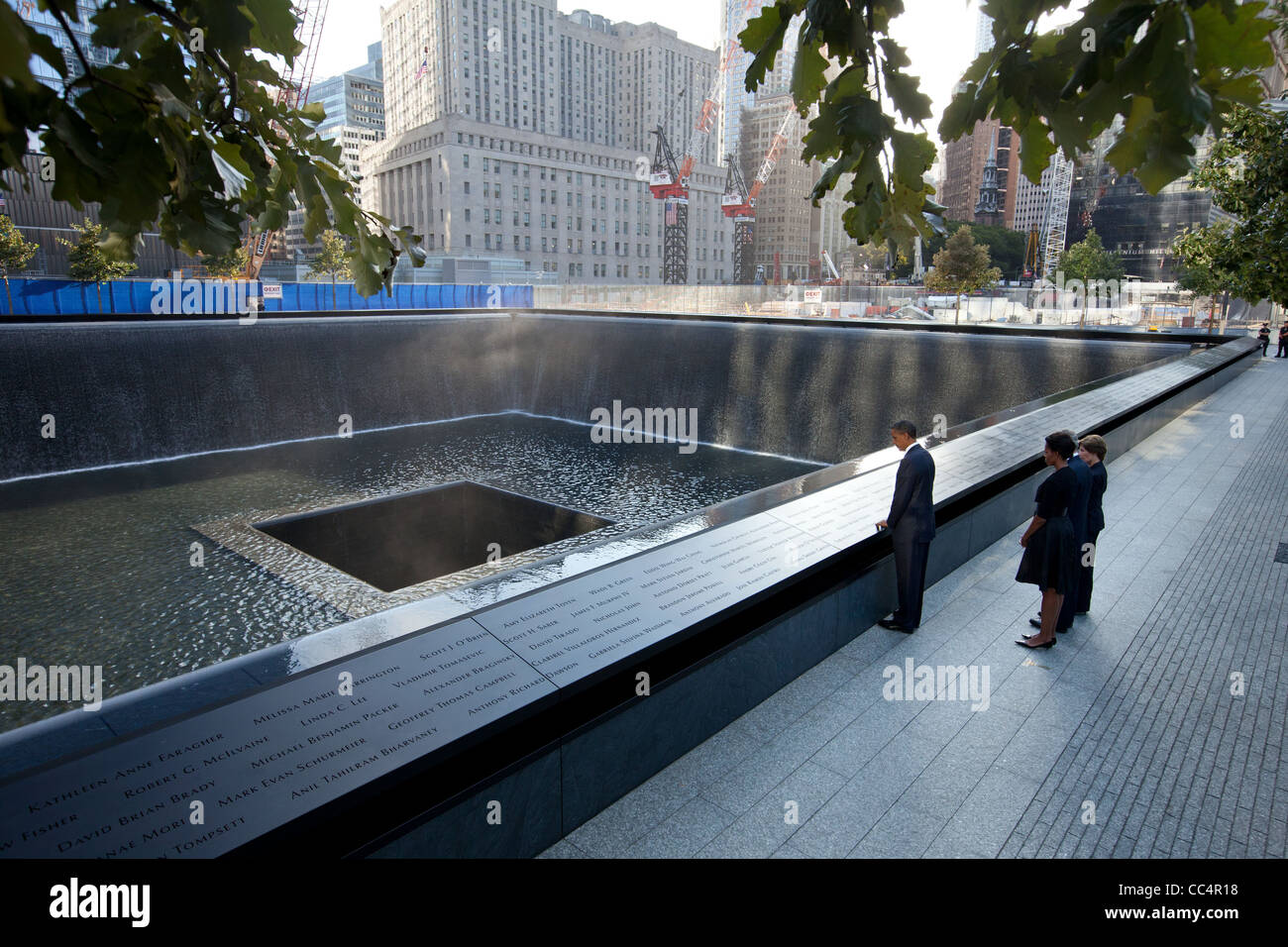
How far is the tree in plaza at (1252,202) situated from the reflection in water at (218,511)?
27.7ft

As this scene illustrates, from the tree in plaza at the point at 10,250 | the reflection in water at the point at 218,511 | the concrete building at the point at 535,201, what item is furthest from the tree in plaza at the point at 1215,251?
the concrete building at the point at 535,201

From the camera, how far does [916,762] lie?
424cm

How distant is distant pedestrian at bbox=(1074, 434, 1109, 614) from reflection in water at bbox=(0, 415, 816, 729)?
3.33m

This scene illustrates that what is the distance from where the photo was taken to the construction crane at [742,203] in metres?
111

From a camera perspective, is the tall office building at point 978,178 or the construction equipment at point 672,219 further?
the tall office building at point 978,178

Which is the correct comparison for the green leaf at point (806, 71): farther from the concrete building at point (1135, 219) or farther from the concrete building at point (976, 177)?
the concrete building at point (976, 177)

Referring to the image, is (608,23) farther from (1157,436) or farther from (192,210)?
(192,210)

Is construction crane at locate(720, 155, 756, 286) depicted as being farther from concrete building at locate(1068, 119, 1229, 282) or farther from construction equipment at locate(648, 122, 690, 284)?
concrete building at locate(1068, 119, 1229, 282)

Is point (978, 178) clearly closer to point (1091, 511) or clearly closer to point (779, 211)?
point (779, 211)

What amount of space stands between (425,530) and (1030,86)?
45.2 ft

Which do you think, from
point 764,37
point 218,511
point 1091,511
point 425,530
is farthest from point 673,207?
point 764,37

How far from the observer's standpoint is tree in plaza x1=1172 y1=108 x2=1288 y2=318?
11.4 metres

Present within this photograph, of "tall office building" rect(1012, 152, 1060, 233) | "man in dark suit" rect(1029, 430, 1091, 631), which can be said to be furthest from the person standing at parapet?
"tall office building" rect(1012, 152, 1060, 233)

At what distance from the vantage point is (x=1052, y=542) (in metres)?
5.35
